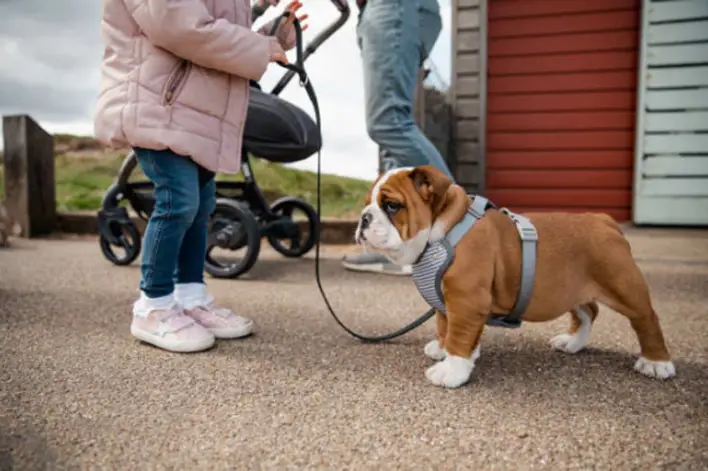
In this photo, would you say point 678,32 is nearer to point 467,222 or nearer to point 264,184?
point 264,184

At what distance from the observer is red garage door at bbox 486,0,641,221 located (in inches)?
199

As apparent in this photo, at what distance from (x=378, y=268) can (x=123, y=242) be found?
1.46m

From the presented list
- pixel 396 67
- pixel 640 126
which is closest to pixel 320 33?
pixel 396 67

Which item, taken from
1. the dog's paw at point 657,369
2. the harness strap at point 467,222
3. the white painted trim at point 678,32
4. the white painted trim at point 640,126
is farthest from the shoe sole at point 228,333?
the white painted trim at point 678,32

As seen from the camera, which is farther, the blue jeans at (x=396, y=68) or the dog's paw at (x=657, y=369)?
the blue jeans at (x=396, y=68)

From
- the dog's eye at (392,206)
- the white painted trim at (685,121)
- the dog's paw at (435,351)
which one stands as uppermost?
the white painted trim at (685,121)

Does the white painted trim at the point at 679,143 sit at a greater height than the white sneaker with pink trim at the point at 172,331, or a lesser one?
greater

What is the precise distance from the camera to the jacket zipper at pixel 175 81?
165 cm

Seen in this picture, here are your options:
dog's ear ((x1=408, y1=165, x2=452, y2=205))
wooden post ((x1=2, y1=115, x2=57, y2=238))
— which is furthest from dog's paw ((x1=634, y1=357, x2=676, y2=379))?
wooden post ((x1=2, y1=115, x2=57, y2=238))

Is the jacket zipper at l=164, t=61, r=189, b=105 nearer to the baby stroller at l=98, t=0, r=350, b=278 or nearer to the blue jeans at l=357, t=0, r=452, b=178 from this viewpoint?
the baby stroller at l=98, t=0, r=350, b=278

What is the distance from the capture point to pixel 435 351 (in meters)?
1.62

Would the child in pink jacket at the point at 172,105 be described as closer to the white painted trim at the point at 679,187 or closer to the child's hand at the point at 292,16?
the child's hand at the point at 292,16

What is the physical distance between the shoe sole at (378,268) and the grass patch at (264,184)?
72.4 inches

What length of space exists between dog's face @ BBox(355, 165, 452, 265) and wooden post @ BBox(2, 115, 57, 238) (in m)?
4.17
